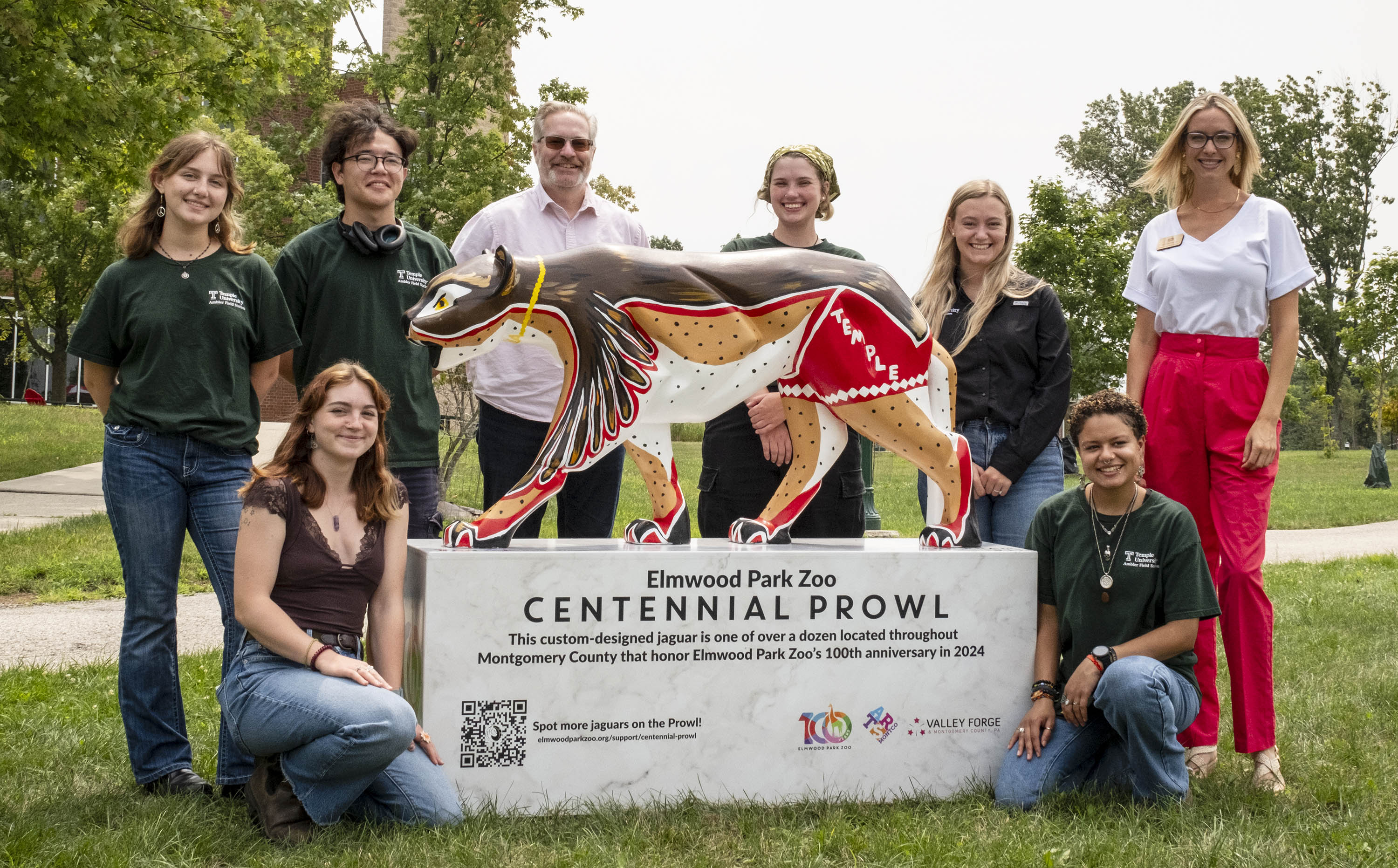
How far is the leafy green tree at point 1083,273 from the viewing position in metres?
20.1

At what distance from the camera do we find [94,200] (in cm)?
1836

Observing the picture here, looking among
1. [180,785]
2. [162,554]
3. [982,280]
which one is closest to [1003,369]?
[982,280]

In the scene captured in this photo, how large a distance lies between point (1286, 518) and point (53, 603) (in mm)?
13260

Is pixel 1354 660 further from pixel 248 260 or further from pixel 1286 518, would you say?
pixel 1286 518

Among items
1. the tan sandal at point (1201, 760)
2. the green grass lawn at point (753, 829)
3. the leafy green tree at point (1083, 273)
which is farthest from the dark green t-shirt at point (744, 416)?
the leafy green tree at point (1083, 273)

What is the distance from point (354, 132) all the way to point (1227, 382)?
2.99m

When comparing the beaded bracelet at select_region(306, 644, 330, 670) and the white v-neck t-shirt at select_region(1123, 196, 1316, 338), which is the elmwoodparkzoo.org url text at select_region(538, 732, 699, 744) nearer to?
the beaded bracelet at select_region(306, 644, 330, 670)

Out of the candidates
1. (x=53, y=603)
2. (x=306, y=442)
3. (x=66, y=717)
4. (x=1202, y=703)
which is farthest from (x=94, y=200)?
(x=1202, y=703)

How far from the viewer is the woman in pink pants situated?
3697mm

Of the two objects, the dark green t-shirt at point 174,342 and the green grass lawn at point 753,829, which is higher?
the dark green t-shirt at point 174,342

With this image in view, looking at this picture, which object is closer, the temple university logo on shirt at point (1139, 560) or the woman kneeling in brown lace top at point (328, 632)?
the woman kneeling in brown lace top at point (328, 632)

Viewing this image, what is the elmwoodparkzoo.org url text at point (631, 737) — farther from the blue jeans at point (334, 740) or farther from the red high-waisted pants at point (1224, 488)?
the red high-waisted pants at point (1224, 488)

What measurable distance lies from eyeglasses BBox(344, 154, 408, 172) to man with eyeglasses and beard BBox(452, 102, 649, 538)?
1.61 feet

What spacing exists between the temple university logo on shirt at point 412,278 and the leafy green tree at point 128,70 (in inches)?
225
